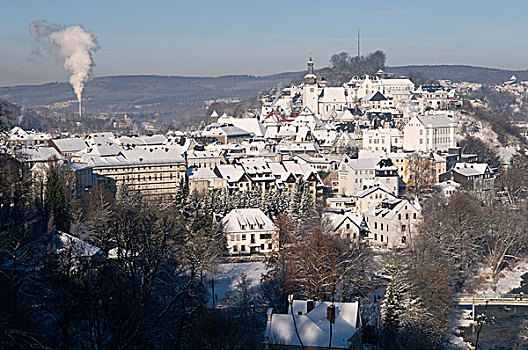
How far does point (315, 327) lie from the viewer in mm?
15922

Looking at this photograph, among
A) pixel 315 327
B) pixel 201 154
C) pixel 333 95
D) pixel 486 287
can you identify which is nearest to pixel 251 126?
pixel 333 95

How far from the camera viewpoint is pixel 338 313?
1686 centimetres

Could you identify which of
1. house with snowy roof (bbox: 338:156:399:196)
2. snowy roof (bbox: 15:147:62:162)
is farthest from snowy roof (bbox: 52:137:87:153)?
house with snowy roof (bbox: 338:156:399:196)

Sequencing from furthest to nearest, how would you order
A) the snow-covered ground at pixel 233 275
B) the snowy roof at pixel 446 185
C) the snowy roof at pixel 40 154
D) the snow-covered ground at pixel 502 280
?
the snowy roof at pixel 446 185, the snowy roof at pixel 40 154, the snow-covered ground at pixel 502 280, the snow-covered ground at pixel 233 275

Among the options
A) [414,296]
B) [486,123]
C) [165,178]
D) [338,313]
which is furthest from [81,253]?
[486,123]

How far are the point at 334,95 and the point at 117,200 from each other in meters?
43.9

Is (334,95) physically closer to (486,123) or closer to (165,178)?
(486,123)

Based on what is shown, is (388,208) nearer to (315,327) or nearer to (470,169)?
(470,169)

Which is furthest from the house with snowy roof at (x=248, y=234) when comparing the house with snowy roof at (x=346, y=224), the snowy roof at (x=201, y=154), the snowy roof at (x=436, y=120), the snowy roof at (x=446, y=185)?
the snowy roof at (x=436, y=120)

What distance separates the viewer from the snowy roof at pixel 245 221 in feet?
109

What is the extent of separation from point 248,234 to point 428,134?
82.5ft

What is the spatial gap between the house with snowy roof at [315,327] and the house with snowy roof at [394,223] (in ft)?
56.8

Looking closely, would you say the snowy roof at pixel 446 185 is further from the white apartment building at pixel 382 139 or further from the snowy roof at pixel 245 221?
the snowy roof at pixel 245 221

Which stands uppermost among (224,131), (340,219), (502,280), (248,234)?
(224,131)
